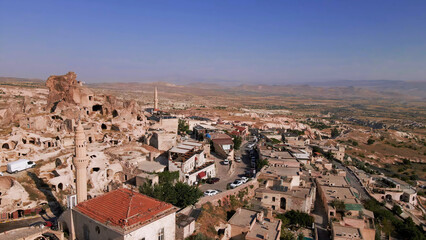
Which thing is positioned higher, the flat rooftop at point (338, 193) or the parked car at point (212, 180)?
the parked car at point (212, 180)

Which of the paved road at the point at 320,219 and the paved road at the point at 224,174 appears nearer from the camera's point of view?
the paved road at the point at 320,219

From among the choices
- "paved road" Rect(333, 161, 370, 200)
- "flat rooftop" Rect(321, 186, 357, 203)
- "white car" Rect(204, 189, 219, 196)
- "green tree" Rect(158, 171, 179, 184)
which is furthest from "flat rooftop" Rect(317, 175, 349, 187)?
"green tree" Rect(158, 171, 179, 184)

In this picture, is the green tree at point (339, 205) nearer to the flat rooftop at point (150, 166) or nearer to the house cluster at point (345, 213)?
the house cluster at point (345, 213)

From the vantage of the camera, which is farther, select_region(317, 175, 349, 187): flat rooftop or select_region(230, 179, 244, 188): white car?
select_region(317, 175, 349, 187): flat rooftop

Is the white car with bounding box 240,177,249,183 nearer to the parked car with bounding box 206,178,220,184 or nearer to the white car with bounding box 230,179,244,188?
the white car with bounding box 230,179,244,188

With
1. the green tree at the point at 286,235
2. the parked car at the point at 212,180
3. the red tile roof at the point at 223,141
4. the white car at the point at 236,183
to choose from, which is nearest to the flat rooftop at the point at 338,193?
the green tree at the point at 286,235

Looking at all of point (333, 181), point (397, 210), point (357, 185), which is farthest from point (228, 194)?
point (397, 210)

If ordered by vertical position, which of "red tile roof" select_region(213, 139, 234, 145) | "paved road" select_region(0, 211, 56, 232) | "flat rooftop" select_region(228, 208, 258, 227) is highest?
"red tile roof" select_region(213, 139, 234, 145)
